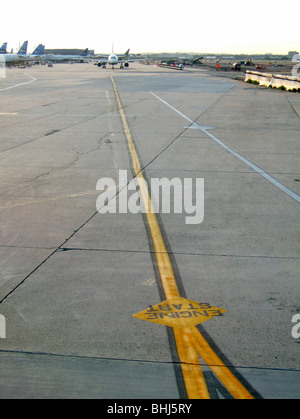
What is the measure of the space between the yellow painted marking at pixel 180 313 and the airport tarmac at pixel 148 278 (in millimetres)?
24

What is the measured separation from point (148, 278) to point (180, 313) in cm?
98

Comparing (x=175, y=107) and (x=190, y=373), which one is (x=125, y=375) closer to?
(x=190, y=373)

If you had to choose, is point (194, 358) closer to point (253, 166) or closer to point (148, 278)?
point (148, 278)

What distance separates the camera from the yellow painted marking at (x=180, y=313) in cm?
525

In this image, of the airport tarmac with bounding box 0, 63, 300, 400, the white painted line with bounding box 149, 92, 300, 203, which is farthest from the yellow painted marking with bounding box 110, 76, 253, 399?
the white painted line with bounding box 149, 92, 300, 203

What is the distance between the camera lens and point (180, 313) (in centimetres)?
541

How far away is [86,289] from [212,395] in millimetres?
2455

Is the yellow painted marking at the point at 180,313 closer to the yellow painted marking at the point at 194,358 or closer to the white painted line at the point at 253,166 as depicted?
the yellow painted marking at the point at 194,358

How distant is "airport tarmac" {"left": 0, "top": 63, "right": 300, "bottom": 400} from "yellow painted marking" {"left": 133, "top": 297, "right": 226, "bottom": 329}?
0.08 ft

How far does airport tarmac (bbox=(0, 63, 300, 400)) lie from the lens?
4.34 m

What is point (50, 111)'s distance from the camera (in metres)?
25.4

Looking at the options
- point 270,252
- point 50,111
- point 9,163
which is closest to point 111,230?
point 270,252

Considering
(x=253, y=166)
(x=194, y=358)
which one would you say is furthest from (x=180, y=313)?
(x=253, y=166)

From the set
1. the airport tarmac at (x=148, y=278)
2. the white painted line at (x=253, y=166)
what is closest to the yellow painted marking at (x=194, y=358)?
the airport tarmac at (x=148, y=278)
